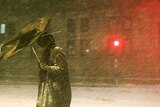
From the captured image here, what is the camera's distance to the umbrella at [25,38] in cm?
566

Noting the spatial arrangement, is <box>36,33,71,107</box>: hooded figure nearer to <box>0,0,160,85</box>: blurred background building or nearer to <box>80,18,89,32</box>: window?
<box>0,0,160,85</box>: blurred background building

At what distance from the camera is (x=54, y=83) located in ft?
20.0

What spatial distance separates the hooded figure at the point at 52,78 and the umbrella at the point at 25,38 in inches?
9.2

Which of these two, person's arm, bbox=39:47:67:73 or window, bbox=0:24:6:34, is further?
window, bbox=0:24:6:34

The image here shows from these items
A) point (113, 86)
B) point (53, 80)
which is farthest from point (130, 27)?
point (53, 80)

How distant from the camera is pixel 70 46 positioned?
3002 centimetres

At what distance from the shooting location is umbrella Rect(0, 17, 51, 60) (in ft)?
18.6

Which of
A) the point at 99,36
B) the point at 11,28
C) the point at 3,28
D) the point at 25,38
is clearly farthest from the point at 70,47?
the point at 25,38

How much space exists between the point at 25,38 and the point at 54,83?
74cm

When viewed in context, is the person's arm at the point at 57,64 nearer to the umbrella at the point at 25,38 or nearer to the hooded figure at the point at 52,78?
the hooded figure at the point at 52,78

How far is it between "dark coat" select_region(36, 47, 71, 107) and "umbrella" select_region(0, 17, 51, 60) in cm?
44

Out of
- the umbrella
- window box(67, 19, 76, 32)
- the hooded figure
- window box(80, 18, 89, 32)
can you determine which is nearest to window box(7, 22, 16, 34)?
window box(67, 19, 76, 32)

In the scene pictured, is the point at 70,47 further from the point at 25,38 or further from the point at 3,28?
the point at 25,38

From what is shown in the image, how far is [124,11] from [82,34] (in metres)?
3.15
